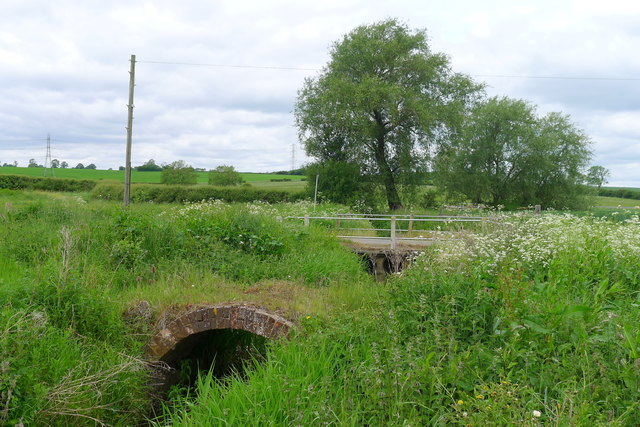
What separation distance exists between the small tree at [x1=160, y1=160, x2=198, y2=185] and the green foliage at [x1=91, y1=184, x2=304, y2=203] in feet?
21.3

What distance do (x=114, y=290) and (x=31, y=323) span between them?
2.93m

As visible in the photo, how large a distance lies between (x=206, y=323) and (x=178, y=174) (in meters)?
38.5

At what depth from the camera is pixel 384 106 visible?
28.7 metres

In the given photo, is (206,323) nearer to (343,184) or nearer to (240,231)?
(240,231)

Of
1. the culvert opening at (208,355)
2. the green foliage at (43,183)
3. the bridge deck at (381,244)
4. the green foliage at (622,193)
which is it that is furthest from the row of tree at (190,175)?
the green foliage at (622,193)

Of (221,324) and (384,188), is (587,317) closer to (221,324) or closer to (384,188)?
(221,324)

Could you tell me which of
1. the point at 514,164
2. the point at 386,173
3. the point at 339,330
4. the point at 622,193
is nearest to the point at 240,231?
the point at 339,330

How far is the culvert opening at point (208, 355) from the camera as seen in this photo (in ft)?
31.1

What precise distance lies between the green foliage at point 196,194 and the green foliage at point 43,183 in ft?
17.2

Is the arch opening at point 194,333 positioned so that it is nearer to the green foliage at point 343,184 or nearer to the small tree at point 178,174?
the green foliage at point 343,184

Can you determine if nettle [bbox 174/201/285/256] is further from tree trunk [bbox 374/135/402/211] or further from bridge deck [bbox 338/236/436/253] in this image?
tree trunk [bbox 374/135/402/211]

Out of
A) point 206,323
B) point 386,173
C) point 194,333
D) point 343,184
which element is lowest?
point 194,333

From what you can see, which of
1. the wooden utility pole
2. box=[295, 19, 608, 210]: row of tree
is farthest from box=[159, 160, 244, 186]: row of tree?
the wooden utility pole

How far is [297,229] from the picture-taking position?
595 inches
